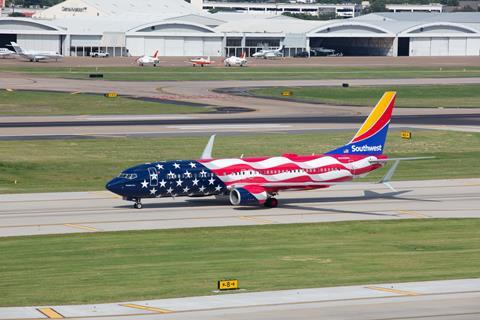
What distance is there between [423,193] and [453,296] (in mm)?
33190

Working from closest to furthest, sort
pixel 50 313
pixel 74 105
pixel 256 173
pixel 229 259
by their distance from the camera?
pixel 50 313 → pixel 229 259 → pixel 256 173 → pixel 74 105

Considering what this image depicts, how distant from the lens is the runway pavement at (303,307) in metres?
38.2

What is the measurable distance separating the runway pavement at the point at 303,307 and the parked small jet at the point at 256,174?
23.9 metres

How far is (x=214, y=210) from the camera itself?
66.8 meters

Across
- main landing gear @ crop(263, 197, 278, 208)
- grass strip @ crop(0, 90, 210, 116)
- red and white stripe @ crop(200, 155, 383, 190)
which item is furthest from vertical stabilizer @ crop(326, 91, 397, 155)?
grass strip @ crop(0, 90, 210, 116)

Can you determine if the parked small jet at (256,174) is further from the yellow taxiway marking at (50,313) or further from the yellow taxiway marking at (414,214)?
the yellow taxiway marking at (50,313)

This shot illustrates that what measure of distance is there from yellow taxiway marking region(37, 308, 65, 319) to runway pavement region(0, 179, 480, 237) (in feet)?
61.1

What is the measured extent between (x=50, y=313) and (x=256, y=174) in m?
30.7

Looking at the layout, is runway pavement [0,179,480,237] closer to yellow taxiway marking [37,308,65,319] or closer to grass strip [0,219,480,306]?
grass strip [0,219,480,306]

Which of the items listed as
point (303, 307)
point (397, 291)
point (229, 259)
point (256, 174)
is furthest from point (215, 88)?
point (303, 307)

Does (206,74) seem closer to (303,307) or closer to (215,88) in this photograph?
(215,88)

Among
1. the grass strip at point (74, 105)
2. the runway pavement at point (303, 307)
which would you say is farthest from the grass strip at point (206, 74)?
the runway pavement at point (303, 307)

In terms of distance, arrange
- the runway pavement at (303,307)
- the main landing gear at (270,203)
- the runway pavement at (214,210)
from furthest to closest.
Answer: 1. the main landing gear at (270,203)
2. the runway pavement at (214,210)
3. the runway pavement at (303,307)

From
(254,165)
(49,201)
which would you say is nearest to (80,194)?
(49,201)
